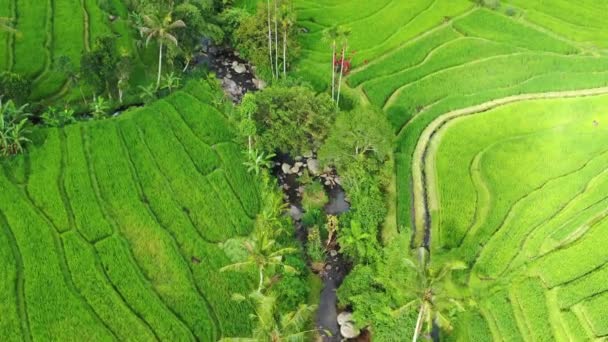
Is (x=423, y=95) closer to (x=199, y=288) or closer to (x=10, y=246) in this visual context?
(x=199, y=288)

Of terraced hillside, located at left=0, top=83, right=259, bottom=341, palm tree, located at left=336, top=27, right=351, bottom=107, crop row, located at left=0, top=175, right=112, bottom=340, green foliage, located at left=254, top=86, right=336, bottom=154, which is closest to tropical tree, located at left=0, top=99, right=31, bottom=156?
terraced hillside, located at left=0, top=83, right=259, bottom=341

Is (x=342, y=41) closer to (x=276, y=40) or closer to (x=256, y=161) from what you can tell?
(x=276, y=40)

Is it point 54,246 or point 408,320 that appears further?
point 54,246

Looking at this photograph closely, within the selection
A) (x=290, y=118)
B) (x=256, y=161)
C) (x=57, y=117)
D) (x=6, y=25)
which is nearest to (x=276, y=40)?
(x=290, y=118)

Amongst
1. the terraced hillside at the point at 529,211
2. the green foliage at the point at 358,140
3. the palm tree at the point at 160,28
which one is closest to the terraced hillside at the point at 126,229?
the palm tree at the point at 160,28

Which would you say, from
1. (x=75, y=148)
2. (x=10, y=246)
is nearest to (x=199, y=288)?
(x=10, y=246)
